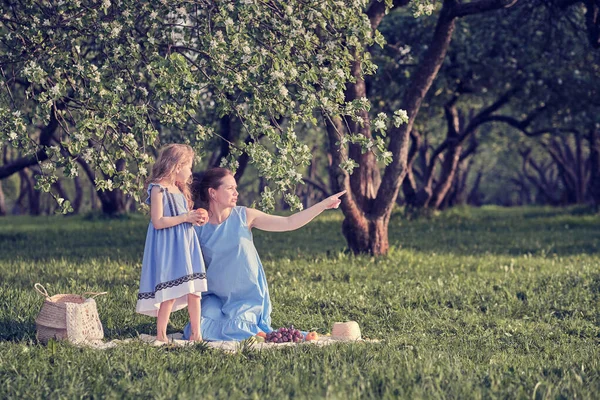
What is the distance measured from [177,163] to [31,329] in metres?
2.39

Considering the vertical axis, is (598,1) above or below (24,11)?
above

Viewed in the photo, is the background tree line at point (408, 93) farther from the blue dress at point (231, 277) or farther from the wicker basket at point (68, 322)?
the wicker basket at point (68, 322)

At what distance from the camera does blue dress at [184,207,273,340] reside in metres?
8.07

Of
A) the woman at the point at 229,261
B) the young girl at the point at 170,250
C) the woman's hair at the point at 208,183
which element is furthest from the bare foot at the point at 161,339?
the woman's hair at the point at 208,183

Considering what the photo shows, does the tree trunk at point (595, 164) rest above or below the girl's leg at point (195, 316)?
above

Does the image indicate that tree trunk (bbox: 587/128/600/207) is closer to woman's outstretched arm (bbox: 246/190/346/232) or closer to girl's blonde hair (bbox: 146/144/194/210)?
woman's outstretched arm (bbox: 246/190/346/232)

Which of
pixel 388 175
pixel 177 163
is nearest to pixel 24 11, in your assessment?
pixel 177 163

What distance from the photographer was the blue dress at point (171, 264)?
7.43 m

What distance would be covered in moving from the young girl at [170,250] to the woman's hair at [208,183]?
368 millimetres

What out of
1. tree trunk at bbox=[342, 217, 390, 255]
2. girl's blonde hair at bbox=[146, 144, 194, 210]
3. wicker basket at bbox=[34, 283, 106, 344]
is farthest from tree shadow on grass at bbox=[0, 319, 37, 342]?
tree trunk at bbox=[342, 217, 390, 255]

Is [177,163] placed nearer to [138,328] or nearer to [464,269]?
[138,328]

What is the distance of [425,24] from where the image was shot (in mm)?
19234

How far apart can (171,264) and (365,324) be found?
2.79m

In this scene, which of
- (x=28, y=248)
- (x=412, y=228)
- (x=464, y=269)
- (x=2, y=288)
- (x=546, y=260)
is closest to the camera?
(x=2, y=288)
